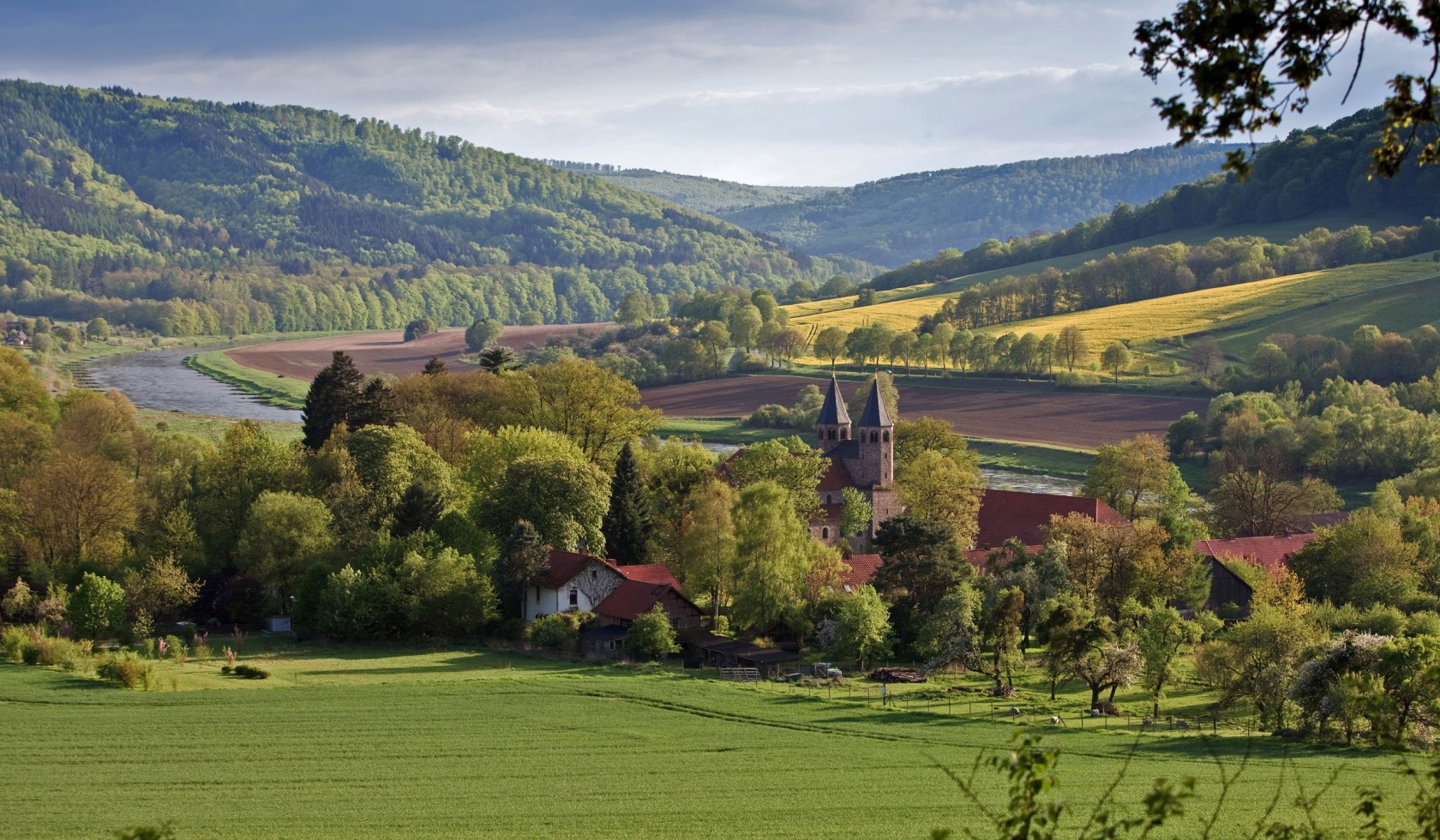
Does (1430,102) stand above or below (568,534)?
above

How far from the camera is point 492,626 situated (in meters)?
57.9

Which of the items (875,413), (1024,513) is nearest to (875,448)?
(875,413)

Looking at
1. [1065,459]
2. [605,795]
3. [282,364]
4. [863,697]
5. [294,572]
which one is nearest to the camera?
[605,795]

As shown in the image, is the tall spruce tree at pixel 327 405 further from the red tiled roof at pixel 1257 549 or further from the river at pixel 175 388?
the river at pixel 175 388

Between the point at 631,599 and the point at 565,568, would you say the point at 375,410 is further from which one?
the point at 631,599

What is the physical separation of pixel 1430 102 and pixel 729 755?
28.1 meters

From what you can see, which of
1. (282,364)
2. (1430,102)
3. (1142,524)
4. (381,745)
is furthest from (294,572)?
(282,364)

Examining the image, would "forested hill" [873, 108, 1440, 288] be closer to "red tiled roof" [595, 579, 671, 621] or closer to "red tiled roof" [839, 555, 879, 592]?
"red tiled roof" [839, 555, 879, 592]

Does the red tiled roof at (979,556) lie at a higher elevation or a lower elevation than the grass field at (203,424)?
lower

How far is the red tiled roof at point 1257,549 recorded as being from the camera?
200 ft

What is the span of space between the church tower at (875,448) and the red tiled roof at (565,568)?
52.7 feet

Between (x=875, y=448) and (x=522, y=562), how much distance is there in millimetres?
19234

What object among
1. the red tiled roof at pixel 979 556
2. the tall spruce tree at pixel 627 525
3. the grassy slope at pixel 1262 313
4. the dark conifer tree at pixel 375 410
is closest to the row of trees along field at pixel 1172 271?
the grassy slope at pixel 1262 313

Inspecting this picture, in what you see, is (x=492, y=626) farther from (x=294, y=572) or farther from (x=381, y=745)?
(x=381, y=745)
